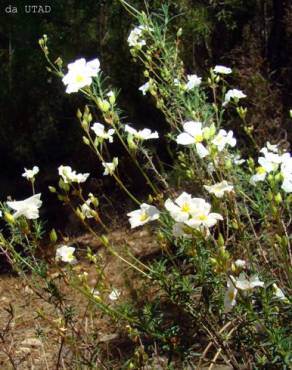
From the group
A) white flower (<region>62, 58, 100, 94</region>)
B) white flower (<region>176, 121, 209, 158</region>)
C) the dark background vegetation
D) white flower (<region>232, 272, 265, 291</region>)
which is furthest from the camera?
the dark background vegetation

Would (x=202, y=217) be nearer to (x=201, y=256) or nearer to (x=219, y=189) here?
(x=219, y=189)

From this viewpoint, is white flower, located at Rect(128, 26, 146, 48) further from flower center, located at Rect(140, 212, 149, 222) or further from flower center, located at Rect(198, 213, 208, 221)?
flower center, located at Rect(198, 213, 208, 221)

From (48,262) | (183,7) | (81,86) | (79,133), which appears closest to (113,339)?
(48,262)

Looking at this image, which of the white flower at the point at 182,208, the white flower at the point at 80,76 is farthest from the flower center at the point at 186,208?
the white flower at the point at 80,76

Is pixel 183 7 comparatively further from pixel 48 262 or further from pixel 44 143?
pixel 48 262

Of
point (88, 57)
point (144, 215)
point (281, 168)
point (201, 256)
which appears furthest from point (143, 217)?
point (88, 57)

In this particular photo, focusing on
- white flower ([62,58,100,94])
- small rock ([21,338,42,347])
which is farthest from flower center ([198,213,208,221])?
small rock ([21,338,42,347])

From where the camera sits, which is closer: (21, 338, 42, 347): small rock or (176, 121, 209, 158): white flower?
(176, 121, 209, 158): white flower
